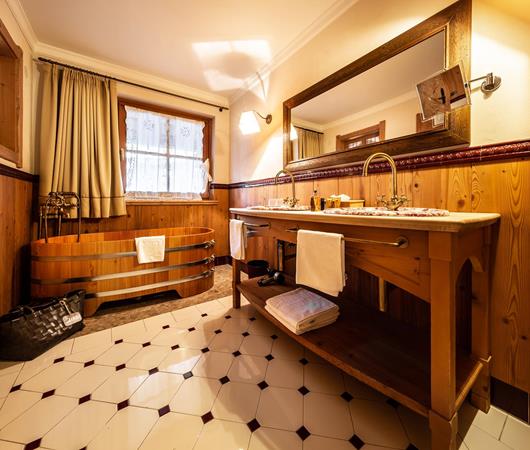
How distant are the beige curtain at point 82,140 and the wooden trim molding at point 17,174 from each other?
3.6 inches

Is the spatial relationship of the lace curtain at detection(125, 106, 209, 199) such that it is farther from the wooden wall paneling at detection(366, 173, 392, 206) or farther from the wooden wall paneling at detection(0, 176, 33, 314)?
the wooden wall paneling at detection(366, 173, 392, 206)

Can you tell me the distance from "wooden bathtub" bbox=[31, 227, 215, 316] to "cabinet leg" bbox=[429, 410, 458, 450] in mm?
1977

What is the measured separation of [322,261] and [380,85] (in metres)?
1.25

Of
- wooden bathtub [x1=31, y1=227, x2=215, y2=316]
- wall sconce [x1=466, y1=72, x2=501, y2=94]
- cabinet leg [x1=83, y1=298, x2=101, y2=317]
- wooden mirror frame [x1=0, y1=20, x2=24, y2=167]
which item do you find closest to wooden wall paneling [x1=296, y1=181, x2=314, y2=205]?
wooden bathtub [x1=31, y1=227, x2=215, y2=316]

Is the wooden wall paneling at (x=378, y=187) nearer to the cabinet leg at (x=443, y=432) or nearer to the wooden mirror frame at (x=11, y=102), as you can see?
the cabinet leg at (x=443, y=432)

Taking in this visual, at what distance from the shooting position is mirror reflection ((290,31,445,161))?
4.15 ft

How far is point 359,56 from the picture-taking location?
1.59m

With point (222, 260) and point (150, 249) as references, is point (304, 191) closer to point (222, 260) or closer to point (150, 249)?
point (150, 249)

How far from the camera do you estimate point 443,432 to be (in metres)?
0.73

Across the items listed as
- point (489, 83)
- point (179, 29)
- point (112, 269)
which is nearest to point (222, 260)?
point (112, 269)

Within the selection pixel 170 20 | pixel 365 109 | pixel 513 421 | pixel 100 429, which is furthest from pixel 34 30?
pixel 513 421

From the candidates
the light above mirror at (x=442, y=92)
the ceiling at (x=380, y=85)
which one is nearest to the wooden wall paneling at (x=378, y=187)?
the light above mirror at (x=442, y=92)

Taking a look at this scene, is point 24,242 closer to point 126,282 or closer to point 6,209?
point 6,209

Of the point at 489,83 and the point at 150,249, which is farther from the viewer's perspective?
the point at 150,249
